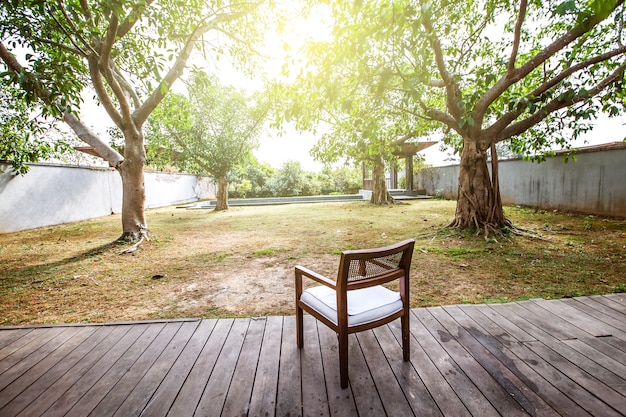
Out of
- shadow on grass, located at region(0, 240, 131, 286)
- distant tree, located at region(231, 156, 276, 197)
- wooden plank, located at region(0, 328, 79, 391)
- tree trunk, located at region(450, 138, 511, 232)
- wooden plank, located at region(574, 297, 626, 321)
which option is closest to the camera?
wooden plank, located at region(0, 328, 79, 391)

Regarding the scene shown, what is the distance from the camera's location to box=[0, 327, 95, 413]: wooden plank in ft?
5.59

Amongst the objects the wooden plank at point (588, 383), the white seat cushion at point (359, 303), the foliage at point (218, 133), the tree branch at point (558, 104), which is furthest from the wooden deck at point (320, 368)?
the foliage at point (218, 133)

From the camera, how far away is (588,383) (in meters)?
1.66

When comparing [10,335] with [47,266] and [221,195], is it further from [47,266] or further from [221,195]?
[221,195]

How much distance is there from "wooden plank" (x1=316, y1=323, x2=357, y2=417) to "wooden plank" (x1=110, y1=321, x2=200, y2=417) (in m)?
0.99

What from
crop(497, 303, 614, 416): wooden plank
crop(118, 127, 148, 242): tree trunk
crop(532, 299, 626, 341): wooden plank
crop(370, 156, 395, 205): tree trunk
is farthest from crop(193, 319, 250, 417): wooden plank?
crop(370, 156, 395, 205): tree trunk

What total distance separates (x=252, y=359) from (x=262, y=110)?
472 inches

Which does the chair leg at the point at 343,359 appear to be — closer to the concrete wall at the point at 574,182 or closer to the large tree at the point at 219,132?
the concrete wall at the point at 574,182

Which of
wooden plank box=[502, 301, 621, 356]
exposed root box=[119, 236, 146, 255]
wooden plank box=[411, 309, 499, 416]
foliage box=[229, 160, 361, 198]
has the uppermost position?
foliage box=[229, 160, 361, 198]

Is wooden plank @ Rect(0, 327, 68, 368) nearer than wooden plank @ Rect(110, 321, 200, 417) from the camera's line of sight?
No

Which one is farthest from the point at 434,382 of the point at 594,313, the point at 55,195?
the point at 55,195

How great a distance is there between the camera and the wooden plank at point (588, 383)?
58.2 inches

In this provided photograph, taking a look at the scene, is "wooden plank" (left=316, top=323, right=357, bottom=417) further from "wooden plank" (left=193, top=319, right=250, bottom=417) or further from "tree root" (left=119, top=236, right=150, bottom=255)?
"tree root" (left=119, top=236, right=150, bottom=255)

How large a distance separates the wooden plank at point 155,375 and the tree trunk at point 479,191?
6.16 m
